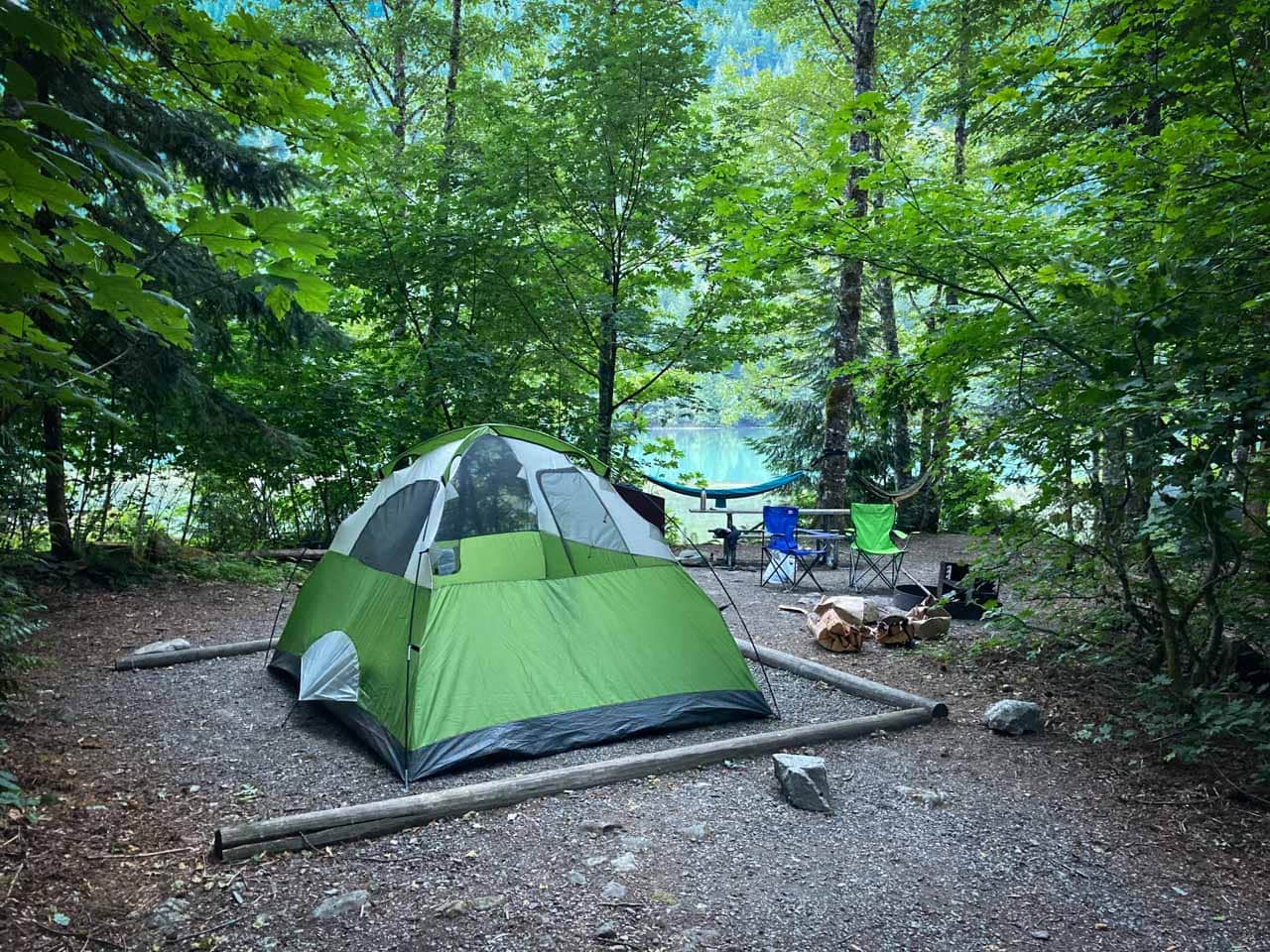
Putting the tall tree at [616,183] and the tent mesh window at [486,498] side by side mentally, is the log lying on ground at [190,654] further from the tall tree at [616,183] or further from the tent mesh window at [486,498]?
the tall tree at [616,183]

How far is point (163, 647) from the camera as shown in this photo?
15.7 ft

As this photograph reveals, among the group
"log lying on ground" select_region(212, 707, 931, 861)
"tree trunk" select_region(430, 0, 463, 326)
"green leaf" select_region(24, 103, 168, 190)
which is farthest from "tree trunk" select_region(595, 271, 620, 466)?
"green leaf" select_region(24, 103, 168, 190)

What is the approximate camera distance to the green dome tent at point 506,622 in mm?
3338

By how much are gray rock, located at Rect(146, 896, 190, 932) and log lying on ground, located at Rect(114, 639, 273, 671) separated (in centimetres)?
276

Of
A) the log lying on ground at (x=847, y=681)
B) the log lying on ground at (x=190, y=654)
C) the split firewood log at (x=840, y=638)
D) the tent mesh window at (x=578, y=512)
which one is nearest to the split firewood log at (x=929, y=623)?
the split firewood log at (x=840, y=638)

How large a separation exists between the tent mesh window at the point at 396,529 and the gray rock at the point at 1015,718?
294 cm

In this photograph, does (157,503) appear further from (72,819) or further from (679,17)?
(679,17)

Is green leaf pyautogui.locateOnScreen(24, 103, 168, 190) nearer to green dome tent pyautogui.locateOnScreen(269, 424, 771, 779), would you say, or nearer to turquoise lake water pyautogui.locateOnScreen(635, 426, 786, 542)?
green dome tent pyautogui.locateOnScreen(269, 424, 771, 779)

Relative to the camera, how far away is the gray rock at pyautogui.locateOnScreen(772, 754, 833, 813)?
2.94 m

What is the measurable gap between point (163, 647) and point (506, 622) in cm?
262

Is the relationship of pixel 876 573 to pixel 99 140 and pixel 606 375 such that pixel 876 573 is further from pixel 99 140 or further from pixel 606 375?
pixel 99 140

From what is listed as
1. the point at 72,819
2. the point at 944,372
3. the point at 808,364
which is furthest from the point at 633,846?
the point at 808,364

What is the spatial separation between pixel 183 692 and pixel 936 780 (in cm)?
380

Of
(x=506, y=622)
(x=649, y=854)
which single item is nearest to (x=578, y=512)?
(x=506, y=622)
